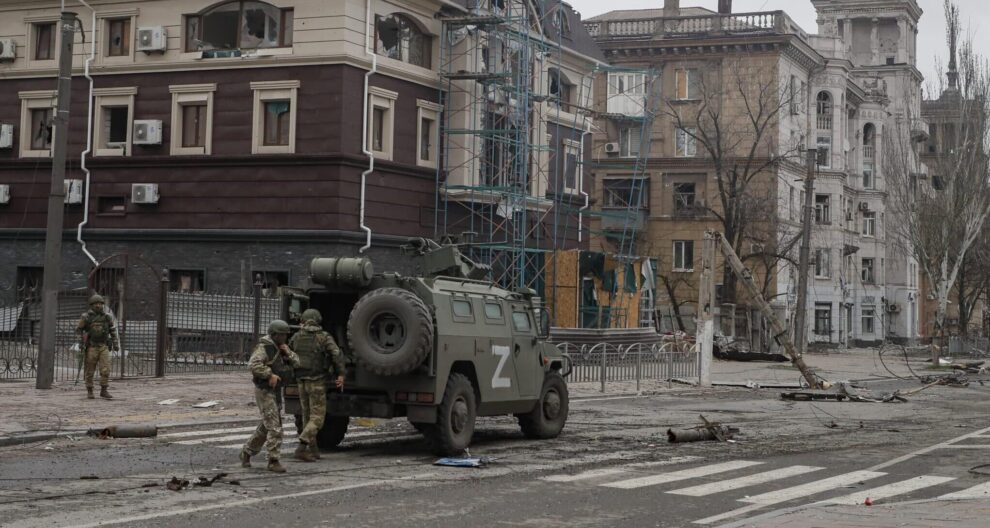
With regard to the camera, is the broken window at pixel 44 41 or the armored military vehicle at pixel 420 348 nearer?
the armored military vehicle at pixel 420 348

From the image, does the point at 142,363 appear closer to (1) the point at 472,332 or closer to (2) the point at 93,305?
(2) the point at 93,305

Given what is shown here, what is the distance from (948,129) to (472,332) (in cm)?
4773

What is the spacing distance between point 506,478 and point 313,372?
2539mm

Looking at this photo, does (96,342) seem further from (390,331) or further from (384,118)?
(384,118)

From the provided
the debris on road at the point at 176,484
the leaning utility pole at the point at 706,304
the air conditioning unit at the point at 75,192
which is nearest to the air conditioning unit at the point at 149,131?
the air conditioning unit at the point at 75,192

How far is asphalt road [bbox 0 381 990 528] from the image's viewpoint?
10805mm

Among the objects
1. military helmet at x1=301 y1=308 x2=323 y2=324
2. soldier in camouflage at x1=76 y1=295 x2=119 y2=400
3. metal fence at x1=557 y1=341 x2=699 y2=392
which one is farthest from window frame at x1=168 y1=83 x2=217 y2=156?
military helmet at x1=301 y1=308 x2=323 y2=324

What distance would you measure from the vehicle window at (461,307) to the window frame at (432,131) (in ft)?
78.6

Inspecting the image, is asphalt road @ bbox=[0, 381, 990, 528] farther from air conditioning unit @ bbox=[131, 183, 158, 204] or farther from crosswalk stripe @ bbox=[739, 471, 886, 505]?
air conditioning unit @ bbox=[131, 183, 158, 204]

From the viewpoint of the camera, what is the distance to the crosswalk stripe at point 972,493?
12414 millimetres

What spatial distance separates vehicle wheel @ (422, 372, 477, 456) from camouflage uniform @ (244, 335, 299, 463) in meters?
1.96

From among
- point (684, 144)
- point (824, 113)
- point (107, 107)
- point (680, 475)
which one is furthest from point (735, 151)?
point (680, 475)

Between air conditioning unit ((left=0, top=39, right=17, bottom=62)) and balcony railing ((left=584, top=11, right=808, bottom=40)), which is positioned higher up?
balcony railing ((left=584, top=11, right=808, bottom=40))

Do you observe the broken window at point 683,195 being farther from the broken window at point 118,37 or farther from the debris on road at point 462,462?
the debris on road at point 462,462
